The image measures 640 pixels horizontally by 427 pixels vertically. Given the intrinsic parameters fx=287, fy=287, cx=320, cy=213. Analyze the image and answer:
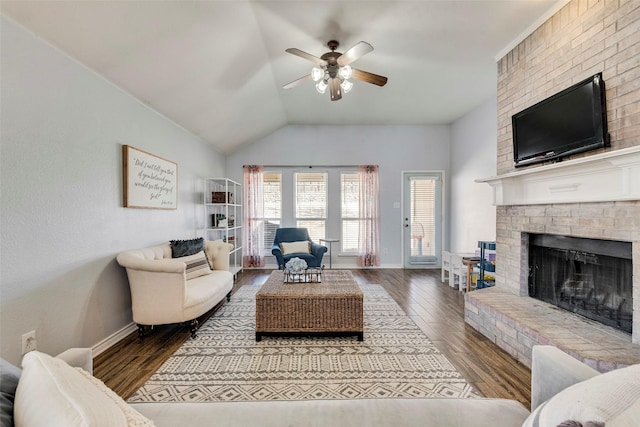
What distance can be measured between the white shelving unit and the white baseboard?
2038 millimetres

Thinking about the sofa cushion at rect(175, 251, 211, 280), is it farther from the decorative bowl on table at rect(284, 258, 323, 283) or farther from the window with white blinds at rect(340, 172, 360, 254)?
the window with white blinds at rect(340, 172, 360, 254)

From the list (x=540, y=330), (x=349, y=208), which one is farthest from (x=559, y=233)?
(x=349, y=208)

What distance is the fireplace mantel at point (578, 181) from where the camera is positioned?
1.75m

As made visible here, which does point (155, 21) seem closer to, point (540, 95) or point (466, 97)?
point (540, 95)

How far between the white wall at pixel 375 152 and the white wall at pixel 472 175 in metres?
0.51

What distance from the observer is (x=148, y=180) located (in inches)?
119

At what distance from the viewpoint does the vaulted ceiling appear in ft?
6.54

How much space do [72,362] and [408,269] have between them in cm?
530

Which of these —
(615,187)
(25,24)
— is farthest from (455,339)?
(25,24)

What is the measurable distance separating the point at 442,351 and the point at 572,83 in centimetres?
235

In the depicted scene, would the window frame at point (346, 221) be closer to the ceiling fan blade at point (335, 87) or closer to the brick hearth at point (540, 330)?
the ceiling fan blade at point (335, 87)

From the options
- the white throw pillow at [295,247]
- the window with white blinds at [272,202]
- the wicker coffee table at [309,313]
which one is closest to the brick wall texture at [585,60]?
the wicker coffee table at [309,313]

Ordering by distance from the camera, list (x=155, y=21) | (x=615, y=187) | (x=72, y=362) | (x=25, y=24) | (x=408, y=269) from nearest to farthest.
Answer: (x=72, y=362), (x=25, y=24), (x=615, y=187), (x=155, y=21), (x=408, y=269)

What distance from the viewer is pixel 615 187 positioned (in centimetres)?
188
